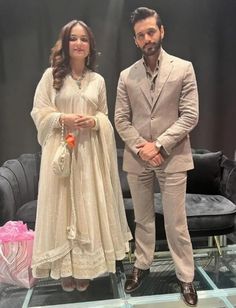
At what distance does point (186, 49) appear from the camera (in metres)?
3.04

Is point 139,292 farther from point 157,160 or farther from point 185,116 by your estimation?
point 185,116

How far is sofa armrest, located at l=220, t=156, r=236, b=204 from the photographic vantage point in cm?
283

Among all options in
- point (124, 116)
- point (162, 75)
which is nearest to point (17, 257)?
point (124, 116)

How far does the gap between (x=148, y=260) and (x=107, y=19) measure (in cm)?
198

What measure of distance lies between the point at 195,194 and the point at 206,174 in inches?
7.7

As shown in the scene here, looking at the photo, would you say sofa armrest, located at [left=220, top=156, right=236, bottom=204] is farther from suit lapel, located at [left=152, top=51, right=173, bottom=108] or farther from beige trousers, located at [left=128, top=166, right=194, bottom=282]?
suit lapel, located at [left=152, top=51, right=173, bottom=108]

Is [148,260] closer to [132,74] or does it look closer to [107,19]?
[132,74]

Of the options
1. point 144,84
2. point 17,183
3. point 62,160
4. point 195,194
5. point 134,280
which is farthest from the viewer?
point 195,194

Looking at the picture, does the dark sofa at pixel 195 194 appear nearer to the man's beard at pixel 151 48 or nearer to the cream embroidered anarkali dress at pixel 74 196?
the cream embroidered anarkali dress at pixel 74 196

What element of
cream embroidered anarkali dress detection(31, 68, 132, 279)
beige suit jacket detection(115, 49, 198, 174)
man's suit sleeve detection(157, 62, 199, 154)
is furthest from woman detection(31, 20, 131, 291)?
man's suit sleeve detection(157, 62, 199, 154)

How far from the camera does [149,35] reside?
184 centimetres

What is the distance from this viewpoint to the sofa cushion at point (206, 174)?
9.74 feet

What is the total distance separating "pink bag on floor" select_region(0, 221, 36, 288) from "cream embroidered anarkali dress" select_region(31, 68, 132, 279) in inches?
9.8

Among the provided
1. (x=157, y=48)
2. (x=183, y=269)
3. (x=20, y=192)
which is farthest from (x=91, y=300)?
(x=157, y=48)
